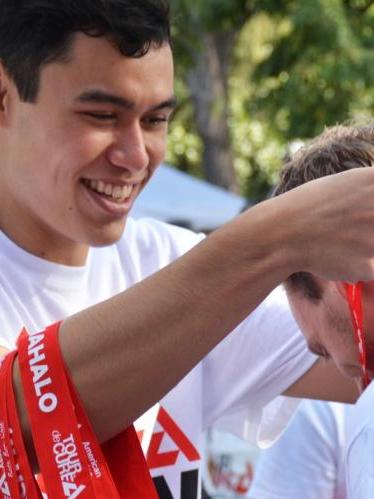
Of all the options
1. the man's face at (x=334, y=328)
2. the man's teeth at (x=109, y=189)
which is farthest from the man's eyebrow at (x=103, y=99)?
the man's face at (x=334, y=328)

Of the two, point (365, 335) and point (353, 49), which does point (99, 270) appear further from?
point (353, 49)

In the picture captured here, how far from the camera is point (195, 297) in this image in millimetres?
1724

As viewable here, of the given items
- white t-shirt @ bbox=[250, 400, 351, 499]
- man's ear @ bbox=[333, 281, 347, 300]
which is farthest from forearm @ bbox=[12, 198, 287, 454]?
white t-shirt @ bbox=[250, 400, 351, 499]

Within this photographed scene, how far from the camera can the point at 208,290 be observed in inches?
67.7

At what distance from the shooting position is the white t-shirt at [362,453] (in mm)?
1836

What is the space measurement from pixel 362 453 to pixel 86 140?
847 millimetres

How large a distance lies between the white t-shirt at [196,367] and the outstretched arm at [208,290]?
0.68 metres

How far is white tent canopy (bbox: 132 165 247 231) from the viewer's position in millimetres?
9617

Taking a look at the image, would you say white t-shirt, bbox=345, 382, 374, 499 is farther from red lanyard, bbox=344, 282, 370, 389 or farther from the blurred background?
the blurred background

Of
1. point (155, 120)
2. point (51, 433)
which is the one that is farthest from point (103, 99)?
point (51, 433)

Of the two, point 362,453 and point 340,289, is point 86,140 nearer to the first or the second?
point 340,289

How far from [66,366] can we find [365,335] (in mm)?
655

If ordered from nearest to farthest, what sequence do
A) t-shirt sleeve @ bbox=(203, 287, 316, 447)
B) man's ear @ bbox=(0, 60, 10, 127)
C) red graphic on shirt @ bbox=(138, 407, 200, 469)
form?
1. man's ear @ bbox=(0, 60, 10, 127)
2. red graphic on shirt @ bbox=(138, 407, 200, 469)
3. t-shirt sleeve @ bbox=(203, 287, 316, 447)

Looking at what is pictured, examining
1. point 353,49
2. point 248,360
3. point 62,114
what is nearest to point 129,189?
point 62,114
